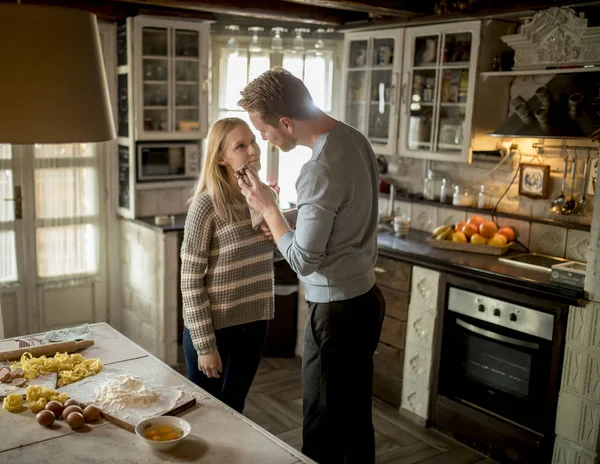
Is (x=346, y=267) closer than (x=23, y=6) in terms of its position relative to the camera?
No

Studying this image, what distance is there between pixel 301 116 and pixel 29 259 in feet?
9.94

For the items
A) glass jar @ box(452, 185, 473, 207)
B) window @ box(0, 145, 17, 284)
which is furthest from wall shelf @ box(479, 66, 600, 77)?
window @ box(0, 145, 17, 284)

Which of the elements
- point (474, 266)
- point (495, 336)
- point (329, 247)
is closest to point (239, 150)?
point (329, 247)

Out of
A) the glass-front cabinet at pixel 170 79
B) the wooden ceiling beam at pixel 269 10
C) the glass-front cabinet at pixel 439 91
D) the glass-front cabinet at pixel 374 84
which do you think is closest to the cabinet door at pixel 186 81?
the glass-front cabinet at pixel 170 79

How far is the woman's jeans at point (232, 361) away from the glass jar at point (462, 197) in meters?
2.07

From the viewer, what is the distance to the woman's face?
2324 millimetres

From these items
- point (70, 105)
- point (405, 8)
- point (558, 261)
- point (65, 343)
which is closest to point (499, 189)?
point (558, 261)

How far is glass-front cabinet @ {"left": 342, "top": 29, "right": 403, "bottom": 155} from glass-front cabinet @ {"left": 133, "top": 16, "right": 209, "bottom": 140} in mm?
1007

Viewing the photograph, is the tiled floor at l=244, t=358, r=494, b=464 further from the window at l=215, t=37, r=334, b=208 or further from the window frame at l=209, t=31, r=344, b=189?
the window frame at l=209, t=31, r=344, b=189

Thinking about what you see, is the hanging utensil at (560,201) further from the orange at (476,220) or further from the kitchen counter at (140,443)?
the kitchen counter at (140,443)

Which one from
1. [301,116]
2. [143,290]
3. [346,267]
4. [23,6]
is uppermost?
[23,6]

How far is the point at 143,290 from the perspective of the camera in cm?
443

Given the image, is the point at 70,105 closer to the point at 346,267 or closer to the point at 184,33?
the point at 346,267

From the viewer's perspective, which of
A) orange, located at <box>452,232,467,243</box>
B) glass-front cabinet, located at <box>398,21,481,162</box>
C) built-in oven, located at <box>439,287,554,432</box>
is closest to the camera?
built-in oven, located at <box>439,287,554,432</box>
